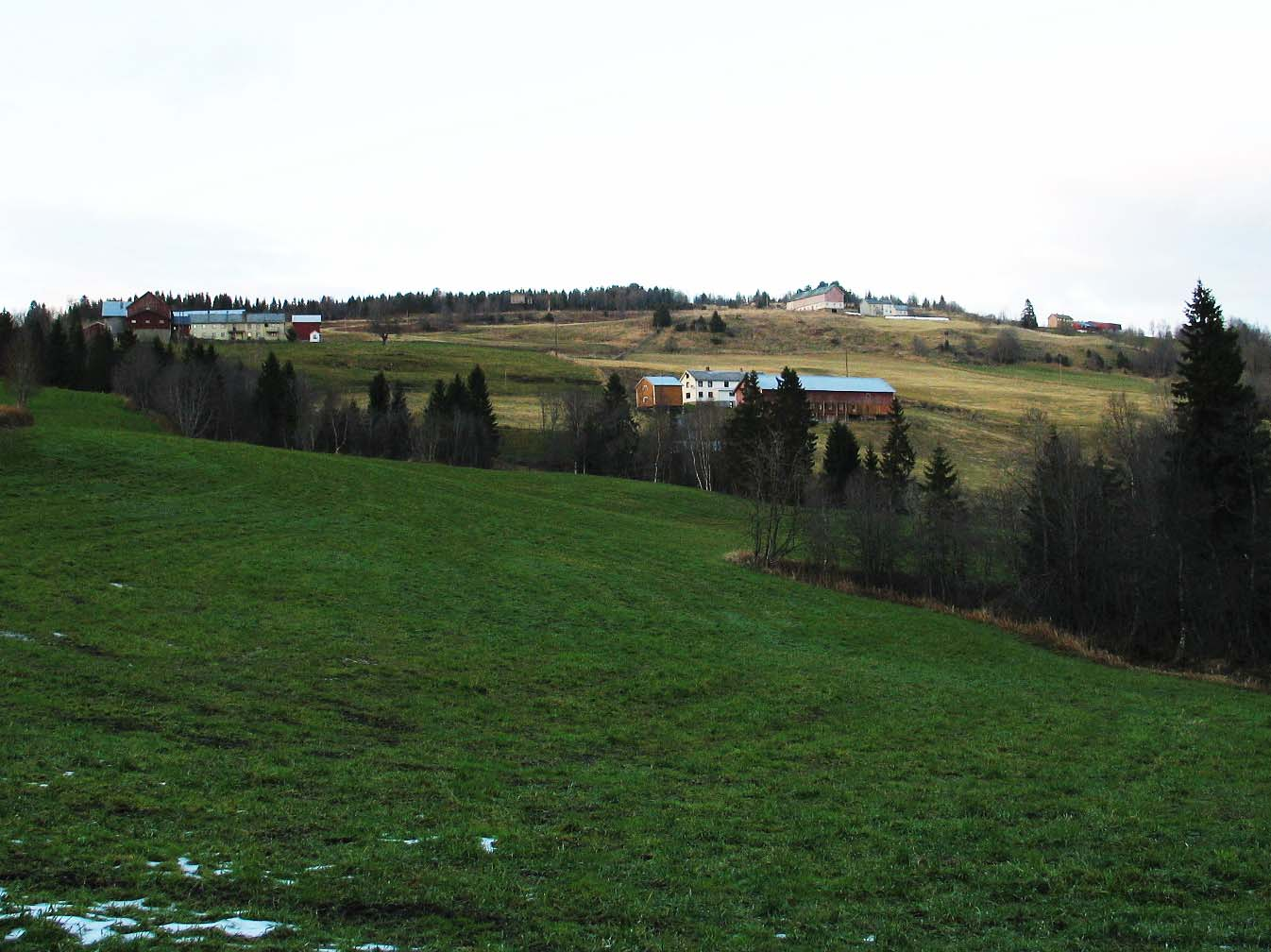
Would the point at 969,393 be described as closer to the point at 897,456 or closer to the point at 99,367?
the point at 897,456

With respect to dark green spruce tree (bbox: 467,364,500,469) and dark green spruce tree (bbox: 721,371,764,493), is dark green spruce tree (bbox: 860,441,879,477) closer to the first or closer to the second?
dark green spruce tree (bbox: 721,371,764,493)

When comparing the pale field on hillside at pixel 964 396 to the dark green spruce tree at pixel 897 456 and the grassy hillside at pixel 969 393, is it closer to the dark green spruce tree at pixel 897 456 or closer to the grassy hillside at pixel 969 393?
the grassy hillside at pixel 969 393

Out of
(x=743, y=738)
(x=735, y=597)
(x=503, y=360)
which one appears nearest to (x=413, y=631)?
(x=743, y=738)

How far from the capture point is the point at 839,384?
139 metres

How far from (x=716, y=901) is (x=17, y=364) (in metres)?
79.5

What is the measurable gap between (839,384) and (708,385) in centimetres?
2033

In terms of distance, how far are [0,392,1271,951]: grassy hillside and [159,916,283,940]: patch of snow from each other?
0.53ft

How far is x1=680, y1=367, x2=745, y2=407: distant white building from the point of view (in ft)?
468

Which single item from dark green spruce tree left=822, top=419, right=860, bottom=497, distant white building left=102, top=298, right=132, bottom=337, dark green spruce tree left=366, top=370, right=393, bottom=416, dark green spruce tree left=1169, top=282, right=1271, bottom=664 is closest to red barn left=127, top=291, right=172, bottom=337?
distant white building left=102, top=298, right=132, bottom=337

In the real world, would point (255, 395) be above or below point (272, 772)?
above

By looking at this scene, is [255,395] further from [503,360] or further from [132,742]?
[132,742]

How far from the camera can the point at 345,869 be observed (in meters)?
11.0

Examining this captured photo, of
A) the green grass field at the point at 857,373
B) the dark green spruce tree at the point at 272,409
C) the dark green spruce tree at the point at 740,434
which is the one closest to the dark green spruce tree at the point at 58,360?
the dark green spruce tree at the point at 272,409

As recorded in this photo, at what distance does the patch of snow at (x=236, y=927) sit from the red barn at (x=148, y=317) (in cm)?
19557
